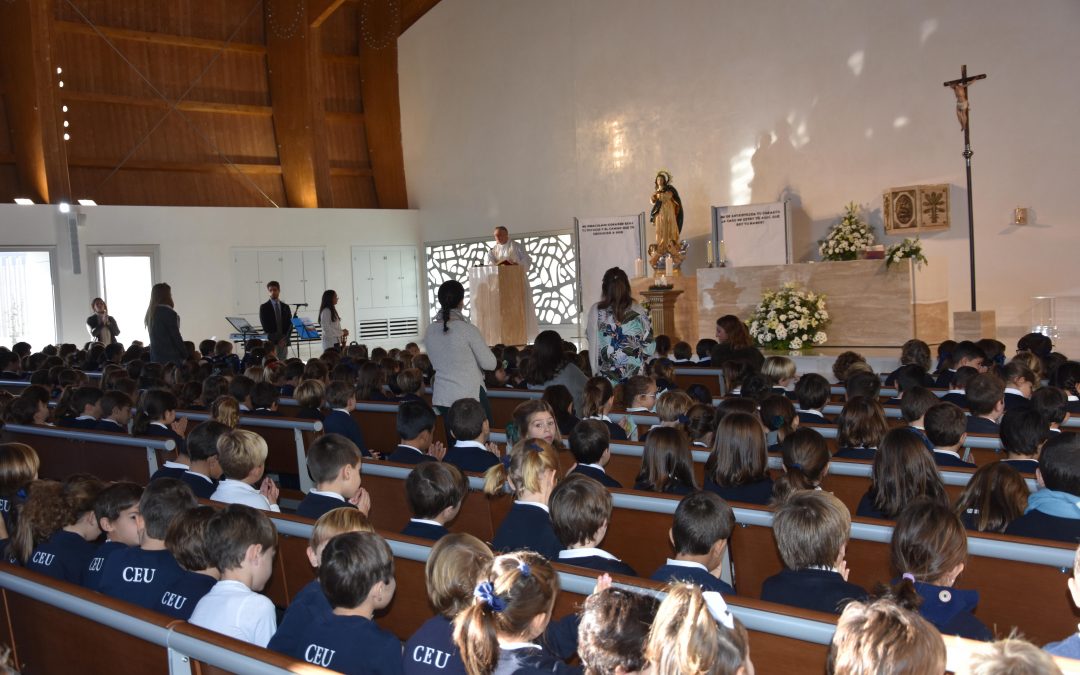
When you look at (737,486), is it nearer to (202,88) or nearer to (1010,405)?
(1010,405)

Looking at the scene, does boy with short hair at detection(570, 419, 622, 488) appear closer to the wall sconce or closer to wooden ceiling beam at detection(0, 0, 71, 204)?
the wall sconce

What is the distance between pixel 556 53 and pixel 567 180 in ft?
6.86

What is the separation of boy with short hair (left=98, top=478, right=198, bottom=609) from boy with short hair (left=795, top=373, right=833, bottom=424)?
11.6ft

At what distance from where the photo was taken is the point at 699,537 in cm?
280

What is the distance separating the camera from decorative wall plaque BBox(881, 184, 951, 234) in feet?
37.0

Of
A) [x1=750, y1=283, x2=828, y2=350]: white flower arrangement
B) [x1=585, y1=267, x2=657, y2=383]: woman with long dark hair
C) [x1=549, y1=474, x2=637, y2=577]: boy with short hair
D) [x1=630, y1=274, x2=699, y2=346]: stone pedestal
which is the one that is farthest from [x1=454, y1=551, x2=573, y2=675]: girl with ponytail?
[x1=630, y1=274, x2=699, y2=346]: stone pedestal

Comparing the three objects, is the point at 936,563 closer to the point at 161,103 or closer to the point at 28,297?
the point at 28,297

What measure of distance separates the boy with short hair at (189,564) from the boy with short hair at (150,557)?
0.23ft

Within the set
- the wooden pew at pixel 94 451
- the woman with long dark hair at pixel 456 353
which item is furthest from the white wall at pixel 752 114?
the wooden pew at pixel 94 451

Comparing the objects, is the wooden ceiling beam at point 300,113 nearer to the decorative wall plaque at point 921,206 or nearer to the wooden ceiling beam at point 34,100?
the wooden ceiling beam at point 34,100

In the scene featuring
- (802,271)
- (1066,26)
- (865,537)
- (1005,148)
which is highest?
(1066,26)

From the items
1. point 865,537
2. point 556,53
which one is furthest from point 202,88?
Result: point 865,537

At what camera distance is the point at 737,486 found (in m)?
3.90

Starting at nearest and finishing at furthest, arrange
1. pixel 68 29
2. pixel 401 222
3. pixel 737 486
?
pixel 737 486 → pixel 68 29 → pixel 401 222
